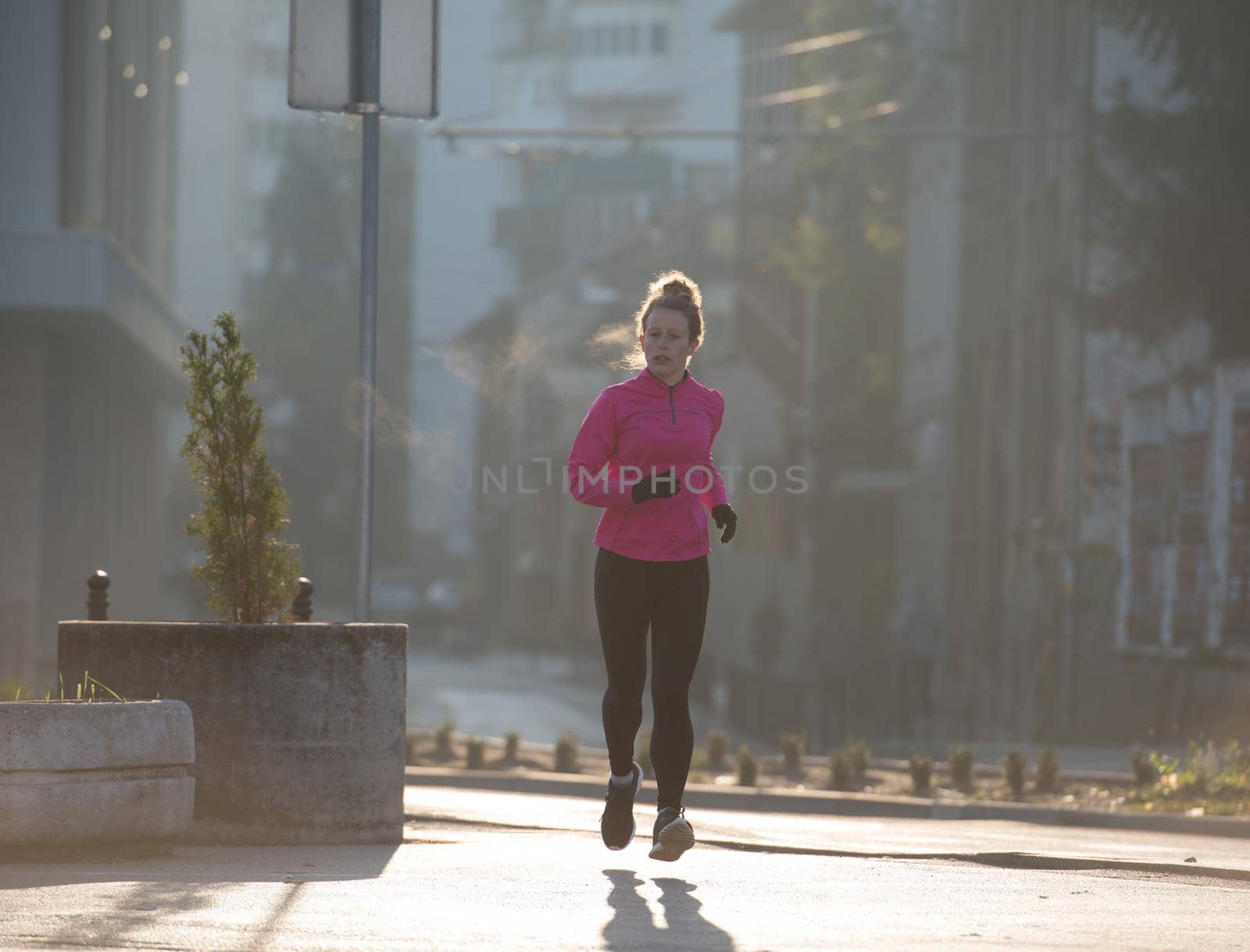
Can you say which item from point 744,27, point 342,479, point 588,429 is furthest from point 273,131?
point 588,429

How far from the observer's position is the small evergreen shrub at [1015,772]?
1218 cm

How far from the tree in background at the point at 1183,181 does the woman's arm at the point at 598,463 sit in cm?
1368

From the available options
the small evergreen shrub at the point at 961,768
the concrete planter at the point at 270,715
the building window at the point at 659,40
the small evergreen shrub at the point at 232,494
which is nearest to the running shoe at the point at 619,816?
the concrete planter at the point at 270,715

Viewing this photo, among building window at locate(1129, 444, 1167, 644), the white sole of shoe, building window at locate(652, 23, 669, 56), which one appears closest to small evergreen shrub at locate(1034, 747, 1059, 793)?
the white sole of shoe

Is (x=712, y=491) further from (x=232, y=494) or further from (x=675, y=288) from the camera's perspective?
(x=232, y=494)

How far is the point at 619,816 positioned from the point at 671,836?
0.25 m

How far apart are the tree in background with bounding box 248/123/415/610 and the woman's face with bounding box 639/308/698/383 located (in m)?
29.0

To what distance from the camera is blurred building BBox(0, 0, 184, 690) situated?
20.2 metres

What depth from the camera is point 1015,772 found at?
480 inches

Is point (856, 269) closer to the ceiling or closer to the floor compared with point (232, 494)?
closer to the ceiling

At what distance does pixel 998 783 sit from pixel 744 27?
30.6m

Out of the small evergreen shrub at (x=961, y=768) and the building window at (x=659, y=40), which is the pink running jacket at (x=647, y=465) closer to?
the small evergreen shrub at (x=961, y=768)

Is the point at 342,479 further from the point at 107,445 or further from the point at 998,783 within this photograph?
the point at 998,783

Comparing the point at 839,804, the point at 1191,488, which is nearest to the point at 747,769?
the point at 839,804
